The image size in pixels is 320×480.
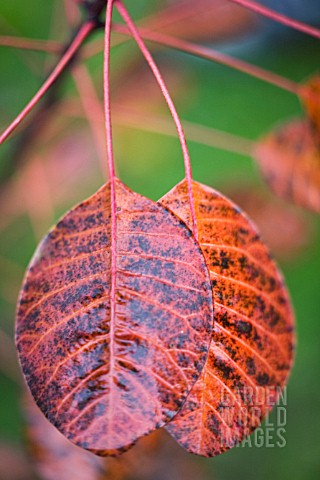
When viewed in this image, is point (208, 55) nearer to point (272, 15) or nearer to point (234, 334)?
point (272, 15)

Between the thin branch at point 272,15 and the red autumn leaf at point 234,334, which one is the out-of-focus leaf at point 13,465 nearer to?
the red autumn leaf at point 234,334

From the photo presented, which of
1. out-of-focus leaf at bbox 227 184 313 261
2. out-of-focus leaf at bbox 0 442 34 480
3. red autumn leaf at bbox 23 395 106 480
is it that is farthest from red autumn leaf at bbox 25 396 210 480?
out-of-focus leaf at bbox 227 184 313 261

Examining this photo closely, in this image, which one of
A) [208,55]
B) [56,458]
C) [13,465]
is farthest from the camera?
[13,465]

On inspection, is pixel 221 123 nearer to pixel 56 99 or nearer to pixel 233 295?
pixel 56 99

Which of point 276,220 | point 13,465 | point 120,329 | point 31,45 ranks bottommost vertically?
point 13,465

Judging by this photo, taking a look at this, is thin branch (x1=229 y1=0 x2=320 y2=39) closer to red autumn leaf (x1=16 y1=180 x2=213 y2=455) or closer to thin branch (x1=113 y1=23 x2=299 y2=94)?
thin branch (x1=113 y1=23 x2=299 y2=94)

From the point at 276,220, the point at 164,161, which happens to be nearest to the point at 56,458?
the point at 276,220
